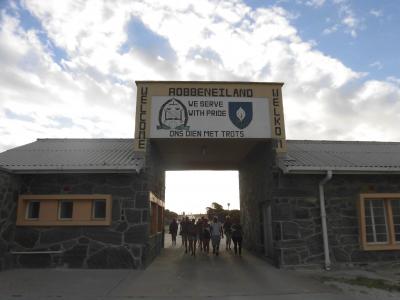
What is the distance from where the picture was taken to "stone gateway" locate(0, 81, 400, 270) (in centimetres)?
895

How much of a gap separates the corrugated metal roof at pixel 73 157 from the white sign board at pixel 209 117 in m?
1.40

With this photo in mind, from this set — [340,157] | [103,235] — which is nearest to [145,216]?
[103,235]

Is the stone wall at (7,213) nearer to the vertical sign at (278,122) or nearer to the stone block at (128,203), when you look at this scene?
the stone block at (128,203)

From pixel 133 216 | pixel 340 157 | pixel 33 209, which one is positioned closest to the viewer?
pixel 133 216

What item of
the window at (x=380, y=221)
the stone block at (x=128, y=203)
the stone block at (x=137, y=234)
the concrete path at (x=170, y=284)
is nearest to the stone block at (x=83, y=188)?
the stone block at (x=128, y=203)

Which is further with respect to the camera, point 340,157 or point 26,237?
point 340,157

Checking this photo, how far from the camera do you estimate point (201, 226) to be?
42.2ft

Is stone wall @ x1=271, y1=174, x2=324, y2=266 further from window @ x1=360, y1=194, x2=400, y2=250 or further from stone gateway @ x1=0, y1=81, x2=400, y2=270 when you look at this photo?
window @ x1=360, y1=194, x2=400, y2=250

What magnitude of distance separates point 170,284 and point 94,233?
2.95 metres

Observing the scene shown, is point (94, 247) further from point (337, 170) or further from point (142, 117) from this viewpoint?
point (337, 170)

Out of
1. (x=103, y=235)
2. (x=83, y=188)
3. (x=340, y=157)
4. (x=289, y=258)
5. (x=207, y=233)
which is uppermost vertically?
(x=340, y=157)

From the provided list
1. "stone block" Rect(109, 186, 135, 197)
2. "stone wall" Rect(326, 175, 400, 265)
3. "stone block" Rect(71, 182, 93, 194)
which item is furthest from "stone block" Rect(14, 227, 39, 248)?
"stone wall" Rect(326, 175, 400, 265)

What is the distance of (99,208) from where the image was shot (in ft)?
30.8

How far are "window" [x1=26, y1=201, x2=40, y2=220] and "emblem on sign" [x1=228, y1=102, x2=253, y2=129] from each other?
632cm
